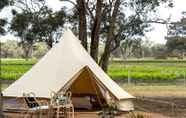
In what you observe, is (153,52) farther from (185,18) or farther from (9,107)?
(9,107)

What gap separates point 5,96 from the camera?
589 inches

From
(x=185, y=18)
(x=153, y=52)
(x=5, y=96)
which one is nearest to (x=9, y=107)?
(x=5, y=96)

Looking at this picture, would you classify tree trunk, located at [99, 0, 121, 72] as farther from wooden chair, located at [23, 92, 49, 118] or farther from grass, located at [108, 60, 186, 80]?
grass, located at [108, 60, 186, 80]

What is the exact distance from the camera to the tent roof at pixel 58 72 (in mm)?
14695

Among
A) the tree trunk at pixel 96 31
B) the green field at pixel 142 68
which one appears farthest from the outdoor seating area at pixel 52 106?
the green field at pixel 142 68

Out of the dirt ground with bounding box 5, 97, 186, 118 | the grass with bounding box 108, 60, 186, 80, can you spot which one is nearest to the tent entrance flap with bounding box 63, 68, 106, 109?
the dirt ground with bounding box 5, 97, 186, 118

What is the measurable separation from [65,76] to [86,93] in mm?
1852

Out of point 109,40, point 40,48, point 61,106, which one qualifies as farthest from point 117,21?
point 40,48

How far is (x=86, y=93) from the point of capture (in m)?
16.5

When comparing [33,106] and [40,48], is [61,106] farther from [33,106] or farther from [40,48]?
[40,48]

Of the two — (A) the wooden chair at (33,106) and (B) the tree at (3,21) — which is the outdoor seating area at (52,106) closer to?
(A) the wooden chair at (33,106)

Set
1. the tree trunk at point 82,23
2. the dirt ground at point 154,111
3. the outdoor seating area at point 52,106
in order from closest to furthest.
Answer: the outdoor seating area at point 52,106, the dirt ground at point 154,111, the tree trunk at point 82,23

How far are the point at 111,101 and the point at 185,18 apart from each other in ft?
34.3

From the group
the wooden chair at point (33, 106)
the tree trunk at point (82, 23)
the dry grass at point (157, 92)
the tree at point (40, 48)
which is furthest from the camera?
the tree at point (40, 48)
